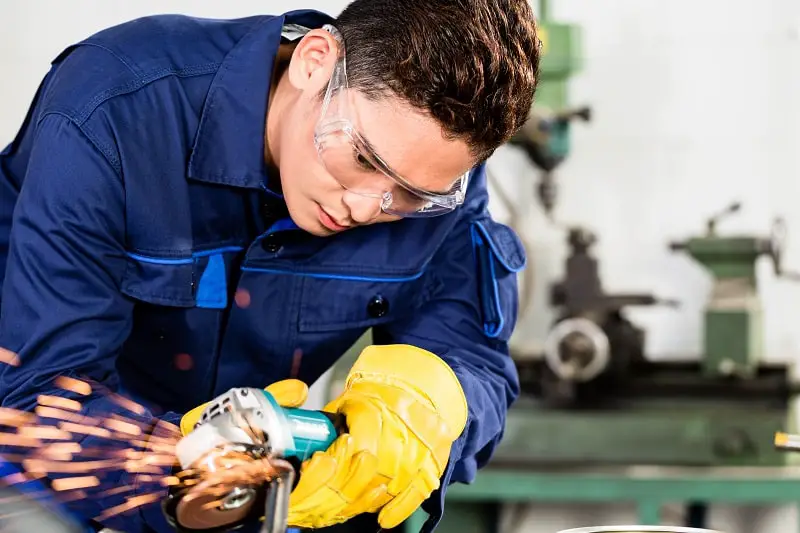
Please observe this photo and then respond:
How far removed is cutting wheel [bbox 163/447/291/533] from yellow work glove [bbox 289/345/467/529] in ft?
0.38

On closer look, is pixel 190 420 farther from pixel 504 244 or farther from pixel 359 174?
pixel 504 244

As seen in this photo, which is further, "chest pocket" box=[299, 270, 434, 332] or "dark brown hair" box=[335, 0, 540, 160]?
"chest pocket" box=[299, 270, 434, 332]

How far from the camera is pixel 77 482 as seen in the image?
Answer: 1.13 metres

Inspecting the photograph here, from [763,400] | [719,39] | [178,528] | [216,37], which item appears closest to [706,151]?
[719,39]

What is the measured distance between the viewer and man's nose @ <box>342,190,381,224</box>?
1221mm

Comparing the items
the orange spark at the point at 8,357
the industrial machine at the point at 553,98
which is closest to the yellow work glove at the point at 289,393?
the orange spark at the point at 8,357

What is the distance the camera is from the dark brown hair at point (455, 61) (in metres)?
1.13

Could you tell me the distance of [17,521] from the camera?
989 millimetres

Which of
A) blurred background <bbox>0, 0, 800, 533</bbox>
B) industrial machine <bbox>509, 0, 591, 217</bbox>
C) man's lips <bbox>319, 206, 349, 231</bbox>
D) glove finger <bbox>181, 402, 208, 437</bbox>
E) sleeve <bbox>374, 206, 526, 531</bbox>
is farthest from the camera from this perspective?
blurred background <bbox>0, 0, 800, 533</bbox>

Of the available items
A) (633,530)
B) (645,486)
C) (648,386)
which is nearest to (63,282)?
(633,530)

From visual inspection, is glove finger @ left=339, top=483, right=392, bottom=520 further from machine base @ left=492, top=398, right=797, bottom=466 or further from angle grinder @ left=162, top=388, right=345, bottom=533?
machine base @ left=492, top=398, right=797, bottom=466

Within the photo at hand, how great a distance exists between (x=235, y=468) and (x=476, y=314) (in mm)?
631

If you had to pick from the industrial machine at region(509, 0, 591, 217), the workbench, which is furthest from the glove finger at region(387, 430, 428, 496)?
the industrial machine at region(509, 0, 591, 217)

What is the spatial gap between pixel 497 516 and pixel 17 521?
75.8 inches
